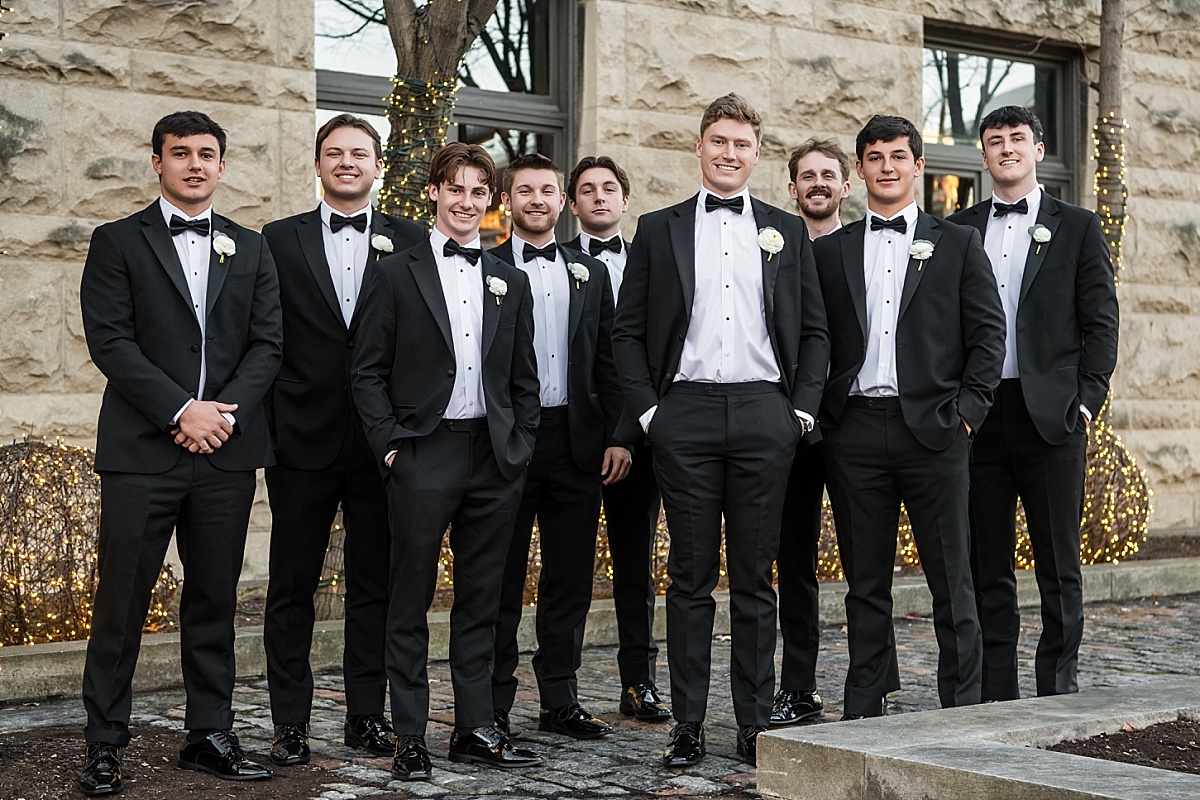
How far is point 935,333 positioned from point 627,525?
1.51m

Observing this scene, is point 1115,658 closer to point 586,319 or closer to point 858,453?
point 858,453

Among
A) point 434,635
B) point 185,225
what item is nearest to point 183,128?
point 185,225

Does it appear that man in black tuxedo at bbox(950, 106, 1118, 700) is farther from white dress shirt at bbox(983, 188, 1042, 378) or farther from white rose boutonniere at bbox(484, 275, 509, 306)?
white rose boutonniere at bbox(484, 275, 509, 306)

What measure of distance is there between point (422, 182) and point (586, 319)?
2.10m

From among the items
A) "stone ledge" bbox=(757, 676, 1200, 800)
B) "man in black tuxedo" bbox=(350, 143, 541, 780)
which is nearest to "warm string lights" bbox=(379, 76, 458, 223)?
"man in black tuxedo" bbox=(350, 143, 541, 780)

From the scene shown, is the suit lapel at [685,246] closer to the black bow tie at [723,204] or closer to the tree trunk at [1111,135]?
the black bow tie at [723,204]

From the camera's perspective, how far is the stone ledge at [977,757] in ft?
12.6

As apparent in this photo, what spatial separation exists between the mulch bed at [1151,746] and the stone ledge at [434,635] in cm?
348

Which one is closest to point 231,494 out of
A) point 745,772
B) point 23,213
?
point 745,772

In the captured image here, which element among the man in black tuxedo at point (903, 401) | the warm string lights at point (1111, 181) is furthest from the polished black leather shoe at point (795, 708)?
the warm string lights at point (1111, 181)

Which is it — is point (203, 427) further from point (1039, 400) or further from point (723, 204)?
point (1039, 400)

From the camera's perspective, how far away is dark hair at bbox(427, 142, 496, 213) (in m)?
5.51

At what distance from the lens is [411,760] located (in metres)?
5.18

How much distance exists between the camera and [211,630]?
5.28 metres
